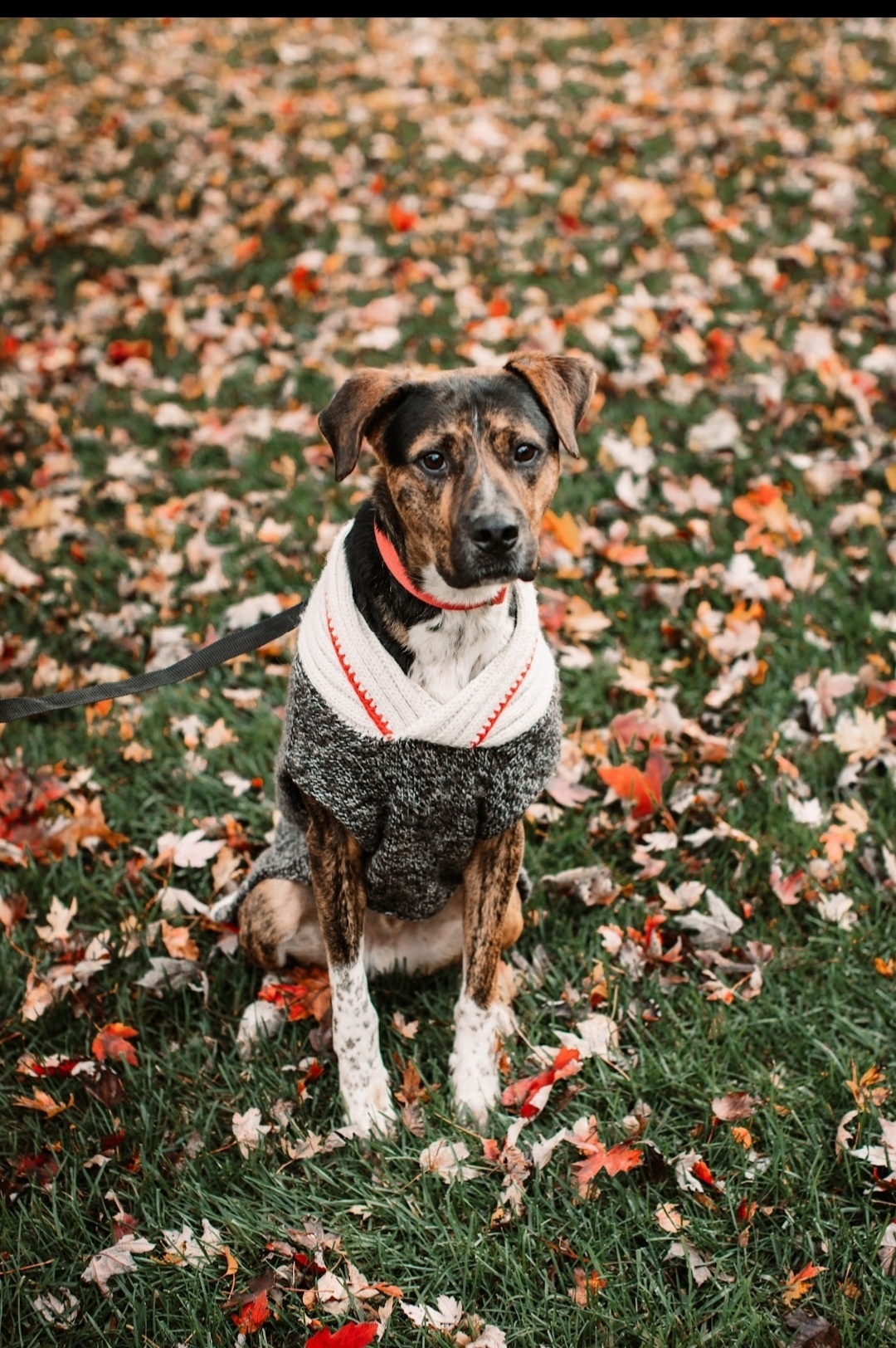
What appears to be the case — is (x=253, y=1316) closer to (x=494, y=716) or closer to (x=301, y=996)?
(x=301, y=996)

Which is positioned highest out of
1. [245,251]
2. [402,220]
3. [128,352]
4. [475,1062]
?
[402,220]

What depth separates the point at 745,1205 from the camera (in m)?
2.88

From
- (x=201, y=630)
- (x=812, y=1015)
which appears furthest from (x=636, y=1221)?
(x=201, y=630)

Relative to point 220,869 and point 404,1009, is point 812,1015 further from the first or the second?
point 220,869

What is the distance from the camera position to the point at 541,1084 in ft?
10.6

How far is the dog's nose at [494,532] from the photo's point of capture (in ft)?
8.79

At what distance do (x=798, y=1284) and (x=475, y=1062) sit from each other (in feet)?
3.30

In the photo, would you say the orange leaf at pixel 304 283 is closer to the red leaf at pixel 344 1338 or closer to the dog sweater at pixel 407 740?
the dog sweater at pixel 407 740

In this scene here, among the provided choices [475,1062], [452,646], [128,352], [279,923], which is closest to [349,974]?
[279,923]

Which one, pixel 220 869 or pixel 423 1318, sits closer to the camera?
pixel 423 1318

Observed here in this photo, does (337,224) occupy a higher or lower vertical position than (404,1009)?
higher

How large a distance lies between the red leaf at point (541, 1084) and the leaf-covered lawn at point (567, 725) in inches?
0.9

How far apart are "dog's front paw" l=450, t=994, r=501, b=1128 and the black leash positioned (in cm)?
123
